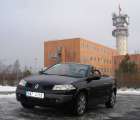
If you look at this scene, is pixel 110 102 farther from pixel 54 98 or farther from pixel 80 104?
pixel 54 98

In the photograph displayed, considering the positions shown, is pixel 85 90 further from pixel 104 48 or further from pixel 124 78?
pixel 104 48

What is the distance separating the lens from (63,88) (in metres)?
9.61

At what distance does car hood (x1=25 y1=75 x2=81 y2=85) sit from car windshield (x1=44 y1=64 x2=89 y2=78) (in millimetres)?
603

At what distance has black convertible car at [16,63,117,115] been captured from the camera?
9555 millimetres

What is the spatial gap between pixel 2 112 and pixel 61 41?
94415 millimetres

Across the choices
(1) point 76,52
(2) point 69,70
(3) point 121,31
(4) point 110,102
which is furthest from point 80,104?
(3) point 121,31

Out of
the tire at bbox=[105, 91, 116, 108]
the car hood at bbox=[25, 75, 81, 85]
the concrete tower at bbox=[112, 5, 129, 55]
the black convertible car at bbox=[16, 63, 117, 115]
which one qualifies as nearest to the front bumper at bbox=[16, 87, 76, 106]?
the black convertible car at bbox=[16, 63, 117, 115]

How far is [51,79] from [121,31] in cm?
12398

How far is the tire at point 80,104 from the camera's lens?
1001 cm

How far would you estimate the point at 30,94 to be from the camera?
972 centimetres

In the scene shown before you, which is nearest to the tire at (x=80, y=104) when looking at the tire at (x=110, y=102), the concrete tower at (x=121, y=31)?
the tire at (x=110, y=102)

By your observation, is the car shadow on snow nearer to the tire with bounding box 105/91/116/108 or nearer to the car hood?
the car hood

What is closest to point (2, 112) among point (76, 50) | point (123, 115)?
point (123, 115)

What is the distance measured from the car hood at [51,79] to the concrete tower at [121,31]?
115817 mm
